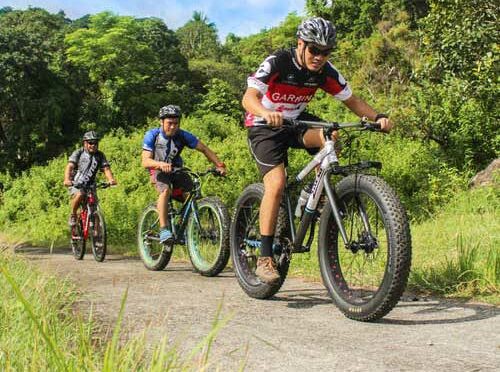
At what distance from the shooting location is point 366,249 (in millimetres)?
3828

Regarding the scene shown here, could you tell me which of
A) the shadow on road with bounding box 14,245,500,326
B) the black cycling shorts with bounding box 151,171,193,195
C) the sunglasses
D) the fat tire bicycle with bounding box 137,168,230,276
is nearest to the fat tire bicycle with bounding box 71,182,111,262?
the fat tire bicycle with bounding box 137,168,230,276

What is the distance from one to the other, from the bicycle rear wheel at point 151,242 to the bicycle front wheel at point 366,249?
12.2 feet

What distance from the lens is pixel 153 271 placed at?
751cm

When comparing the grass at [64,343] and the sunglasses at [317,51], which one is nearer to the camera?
the grass at [64,343]

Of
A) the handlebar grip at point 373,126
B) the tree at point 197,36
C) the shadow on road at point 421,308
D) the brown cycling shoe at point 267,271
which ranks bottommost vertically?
the shadow on road at point 421,308

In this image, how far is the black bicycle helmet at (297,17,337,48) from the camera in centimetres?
420

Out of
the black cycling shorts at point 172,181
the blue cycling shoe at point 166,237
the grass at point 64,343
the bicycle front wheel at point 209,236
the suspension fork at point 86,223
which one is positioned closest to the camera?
the grass at point 64,343

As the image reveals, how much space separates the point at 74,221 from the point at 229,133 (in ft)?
49.2

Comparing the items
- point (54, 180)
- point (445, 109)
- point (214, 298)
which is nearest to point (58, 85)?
point (54, 180)

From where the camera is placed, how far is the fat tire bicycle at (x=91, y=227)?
9.80 m

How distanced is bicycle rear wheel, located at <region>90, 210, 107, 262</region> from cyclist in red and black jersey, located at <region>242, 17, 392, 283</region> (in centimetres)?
559

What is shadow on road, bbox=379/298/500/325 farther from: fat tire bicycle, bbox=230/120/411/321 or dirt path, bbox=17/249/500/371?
fat tire bicycle, bbox=230/120/411/321

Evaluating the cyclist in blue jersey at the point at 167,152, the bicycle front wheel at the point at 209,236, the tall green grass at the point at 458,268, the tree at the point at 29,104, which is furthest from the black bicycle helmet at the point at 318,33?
the tree at the point at 29,104

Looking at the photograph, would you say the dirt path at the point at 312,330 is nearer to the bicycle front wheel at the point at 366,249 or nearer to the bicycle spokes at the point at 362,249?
the bicycle front wheel at the point at 366,249
